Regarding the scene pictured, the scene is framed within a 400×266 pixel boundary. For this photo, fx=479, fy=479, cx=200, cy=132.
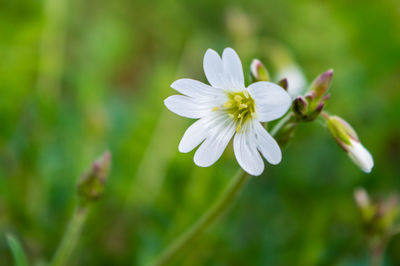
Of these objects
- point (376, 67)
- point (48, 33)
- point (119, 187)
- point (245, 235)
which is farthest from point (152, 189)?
point (376, 67)

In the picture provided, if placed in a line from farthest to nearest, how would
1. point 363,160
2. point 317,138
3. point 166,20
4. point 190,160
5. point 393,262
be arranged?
point 166,20 < point 317,138 < point 190,160 < point 393,262 < point 363,160

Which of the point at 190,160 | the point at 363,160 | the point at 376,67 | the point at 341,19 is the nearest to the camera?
the point at 363,160

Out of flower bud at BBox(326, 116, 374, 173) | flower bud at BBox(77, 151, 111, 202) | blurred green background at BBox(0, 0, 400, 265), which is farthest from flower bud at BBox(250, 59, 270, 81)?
blurred green background at BBox(0, 0, 400, 265)

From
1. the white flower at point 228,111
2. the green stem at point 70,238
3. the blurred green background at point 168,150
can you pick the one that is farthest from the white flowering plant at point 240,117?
the blurred green background at point 168,150

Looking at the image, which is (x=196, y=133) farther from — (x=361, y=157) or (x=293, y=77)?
(x=293, y=77)

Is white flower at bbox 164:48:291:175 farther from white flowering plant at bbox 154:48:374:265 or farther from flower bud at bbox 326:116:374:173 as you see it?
flower bud at bbox 326:116:374:173

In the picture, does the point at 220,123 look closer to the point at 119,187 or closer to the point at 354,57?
the point at 119,187

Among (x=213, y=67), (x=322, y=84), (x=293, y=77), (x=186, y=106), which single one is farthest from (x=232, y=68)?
(x=293, y=77)

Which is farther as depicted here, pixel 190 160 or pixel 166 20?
pixel 166 20
